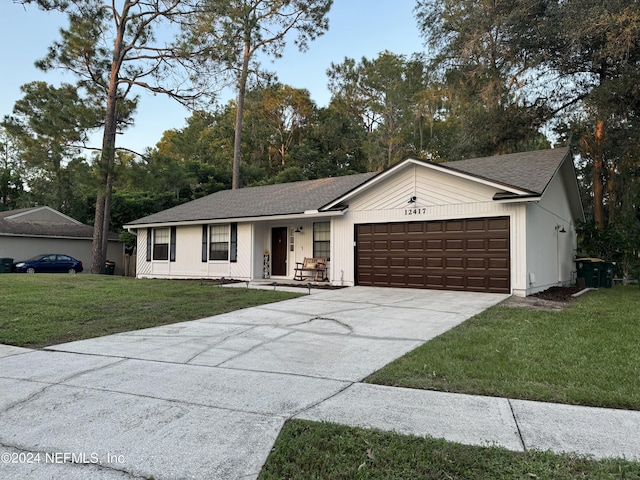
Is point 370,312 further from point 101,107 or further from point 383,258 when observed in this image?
point 101,107

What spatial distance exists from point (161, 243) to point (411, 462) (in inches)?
666

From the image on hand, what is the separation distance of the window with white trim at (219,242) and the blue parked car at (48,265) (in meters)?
12.7

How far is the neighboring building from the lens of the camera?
24.1 metres

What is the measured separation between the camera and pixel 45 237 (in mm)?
25328

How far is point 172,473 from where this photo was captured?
255 centimetres

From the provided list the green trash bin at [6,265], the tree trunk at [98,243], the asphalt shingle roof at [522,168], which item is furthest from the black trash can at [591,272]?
the green trash bin at [6,265]

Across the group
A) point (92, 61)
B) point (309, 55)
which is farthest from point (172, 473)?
point (309, 55)

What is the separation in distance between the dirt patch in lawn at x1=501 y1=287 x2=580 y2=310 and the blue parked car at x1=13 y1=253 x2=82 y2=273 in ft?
76.6

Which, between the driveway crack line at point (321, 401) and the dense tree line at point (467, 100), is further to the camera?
the dense tree line at point (467, 100)

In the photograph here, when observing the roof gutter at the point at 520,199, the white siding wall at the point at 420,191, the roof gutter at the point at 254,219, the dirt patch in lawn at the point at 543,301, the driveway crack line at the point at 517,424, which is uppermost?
the white siding wall at the point at 420,191

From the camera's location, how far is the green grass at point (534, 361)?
3949mm

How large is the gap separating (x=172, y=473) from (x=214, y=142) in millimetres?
34862

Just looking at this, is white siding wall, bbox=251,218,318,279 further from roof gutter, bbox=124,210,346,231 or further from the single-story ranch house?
roof gutter, bbox=124,210,346,231

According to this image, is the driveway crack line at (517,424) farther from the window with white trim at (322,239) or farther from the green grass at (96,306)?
the window with white trim at (322,239)
